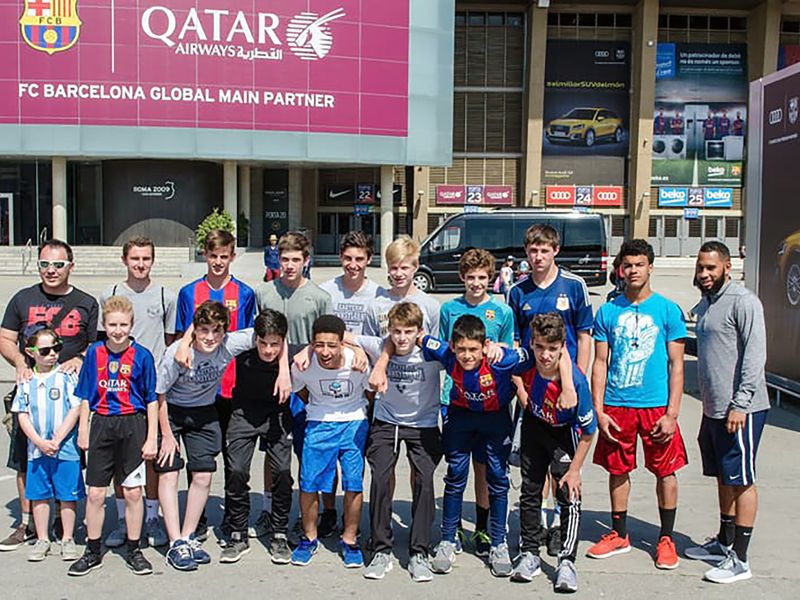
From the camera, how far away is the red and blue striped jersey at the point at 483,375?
16.3ft

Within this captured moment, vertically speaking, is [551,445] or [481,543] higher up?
[551,445]

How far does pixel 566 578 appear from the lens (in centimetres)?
466

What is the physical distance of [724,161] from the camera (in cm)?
4881

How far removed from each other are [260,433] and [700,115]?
48.4 meters

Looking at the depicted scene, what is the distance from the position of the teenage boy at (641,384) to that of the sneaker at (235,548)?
2.11 meters

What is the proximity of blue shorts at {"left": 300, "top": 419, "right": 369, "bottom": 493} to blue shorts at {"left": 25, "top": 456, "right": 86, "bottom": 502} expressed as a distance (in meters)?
1.38

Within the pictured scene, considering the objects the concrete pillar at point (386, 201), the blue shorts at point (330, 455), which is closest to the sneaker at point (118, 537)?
the blue shorts at point (330, 455)

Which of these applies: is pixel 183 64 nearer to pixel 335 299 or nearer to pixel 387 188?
pixel 387 188

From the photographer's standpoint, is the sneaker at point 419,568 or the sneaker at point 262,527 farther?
the sneaker at point 262,527

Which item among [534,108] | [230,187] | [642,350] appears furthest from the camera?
[534,108]

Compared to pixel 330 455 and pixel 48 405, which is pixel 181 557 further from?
pixel 48 405

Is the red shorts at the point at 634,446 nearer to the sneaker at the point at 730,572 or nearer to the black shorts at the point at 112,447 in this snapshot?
the sneaker at the point at 730,572

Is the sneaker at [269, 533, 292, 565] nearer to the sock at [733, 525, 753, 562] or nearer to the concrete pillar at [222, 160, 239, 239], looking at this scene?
the sock at [733, 525, 753, 562]

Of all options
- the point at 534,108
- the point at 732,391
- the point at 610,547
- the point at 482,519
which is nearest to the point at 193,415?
the point at 482,519
